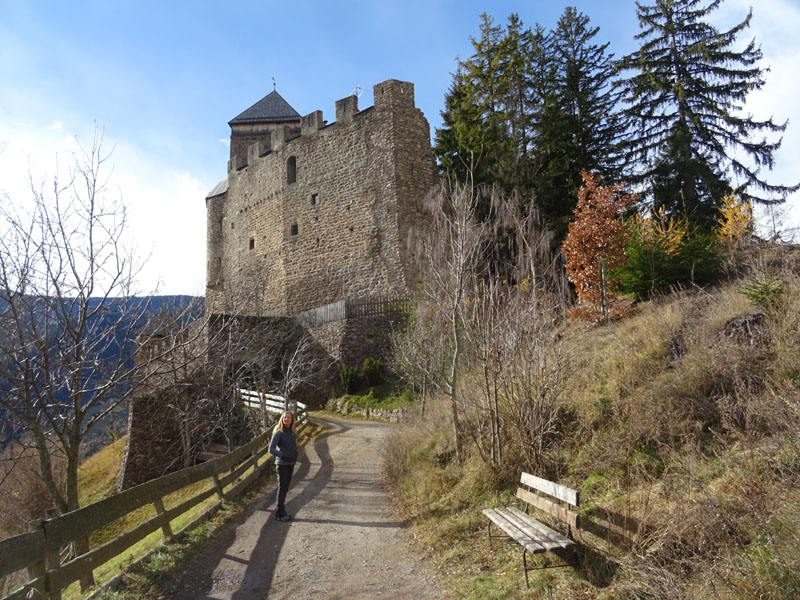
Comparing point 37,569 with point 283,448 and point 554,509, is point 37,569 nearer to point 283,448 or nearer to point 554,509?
point 283,448

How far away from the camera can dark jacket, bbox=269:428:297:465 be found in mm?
7660

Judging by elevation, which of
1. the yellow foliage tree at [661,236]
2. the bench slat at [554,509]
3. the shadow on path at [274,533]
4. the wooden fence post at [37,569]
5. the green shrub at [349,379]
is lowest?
the shadow on path at [274,533]

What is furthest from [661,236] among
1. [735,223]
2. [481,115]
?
[481,115]

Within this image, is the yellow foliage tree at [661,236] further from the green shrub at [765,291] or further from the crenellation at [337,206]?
the crenellation at [337,206]

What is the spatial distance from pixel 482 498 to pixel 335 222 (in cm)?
1866

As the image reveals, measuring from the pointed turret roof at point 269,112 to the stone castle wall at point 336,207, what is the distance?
28.7ft

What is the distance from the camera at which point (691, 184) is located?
16.7 metres

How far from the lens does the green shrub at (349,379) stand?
62.8 feet

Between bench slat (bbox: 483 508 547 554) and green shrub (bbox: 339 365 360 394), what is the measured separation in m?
13.9

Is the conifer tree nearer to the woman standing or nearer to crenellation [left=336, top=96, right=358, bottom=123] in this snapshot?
crenellation [left=336, top=96, right=358, bottom=123]

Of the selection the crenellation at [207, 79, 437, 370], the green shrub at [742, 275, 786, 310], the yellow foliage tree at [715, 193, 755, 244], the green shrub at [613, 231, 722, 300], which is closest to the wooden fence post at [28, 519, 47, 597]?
the green shrub at [742, 275, 786, 310]

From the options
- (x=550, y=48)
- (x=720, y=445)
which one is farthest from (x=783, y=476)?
(x=550, y=48)

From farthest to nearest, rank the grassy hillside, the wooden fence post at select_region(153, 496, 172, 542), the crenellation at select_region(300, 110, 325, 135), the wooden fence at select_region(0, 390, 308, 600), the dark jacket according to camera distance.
A: the crenellation at select_region(300, 110, 325, 135)
the dark jacket
the wooden fence post at select_region(153, 496, 172, 542)
the wooden fence at select_region(0, 390, 308, 600)
the grassy hillside

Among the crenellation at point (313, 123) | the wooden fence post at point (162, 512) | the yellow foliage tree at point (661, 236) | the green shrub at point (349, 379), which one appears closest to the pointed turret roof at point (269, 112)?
the crenellation at point (313, 123)
